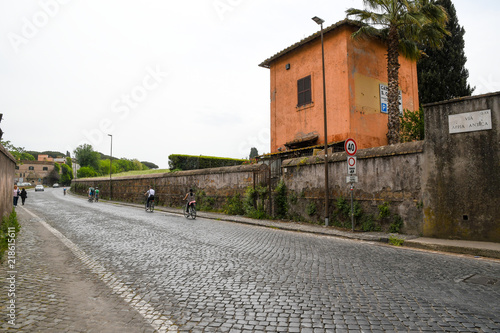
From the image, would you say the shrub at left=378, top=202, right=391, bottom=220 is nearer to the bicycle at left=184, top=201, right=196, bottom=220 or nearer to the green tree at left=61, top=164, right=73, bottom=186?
the bicycle at left=184, top=201, right=196, bottom=220

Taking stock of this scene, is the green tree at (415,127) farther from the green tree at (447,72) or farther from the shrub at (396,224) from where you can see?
the green tree at (447,72)

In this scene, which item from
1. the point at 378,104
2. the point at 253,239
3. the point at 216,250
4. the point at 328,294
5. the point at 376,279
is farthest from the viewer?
the point at 378,104

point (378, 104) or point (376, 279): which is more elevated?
point (378, 104)

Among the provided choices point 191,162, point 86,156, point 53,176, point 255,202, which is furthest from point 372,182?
point 53,176

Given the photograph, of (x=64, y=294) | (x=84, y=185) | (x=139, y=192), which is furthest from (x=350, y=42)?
(x=84, y=185)

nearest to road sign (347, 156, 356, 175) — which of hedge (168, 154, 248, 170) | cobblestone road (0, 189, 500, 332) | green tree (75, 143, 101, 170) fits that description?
cobblestone road (0, 189, 500, 332)

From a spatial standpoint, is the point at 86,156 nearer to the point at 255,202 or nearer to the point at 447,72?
the point at 255,202

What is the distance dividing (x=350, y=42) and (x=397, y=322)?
1603 centimetres

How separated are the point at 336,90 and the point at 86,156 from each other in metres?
85.6

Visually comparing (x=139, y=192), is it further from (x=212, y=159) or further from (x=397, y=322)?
(x=397, y=322)

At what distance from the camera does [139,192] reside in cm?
2980

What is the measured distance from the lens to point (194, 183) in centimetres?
2188

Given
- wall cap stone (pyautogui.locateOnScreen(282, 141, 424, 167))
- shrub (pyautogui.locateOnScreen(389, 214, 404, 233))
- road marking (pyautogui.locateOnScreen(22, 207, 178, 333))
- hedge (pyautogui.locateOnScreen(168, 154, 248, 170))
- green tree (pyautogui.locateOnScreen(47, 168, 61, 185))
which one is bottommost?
road marking (pyautogui.locateOnScreen(22, 207, 178, 333))

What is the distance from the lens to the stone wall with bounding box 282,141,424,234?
386 inches
